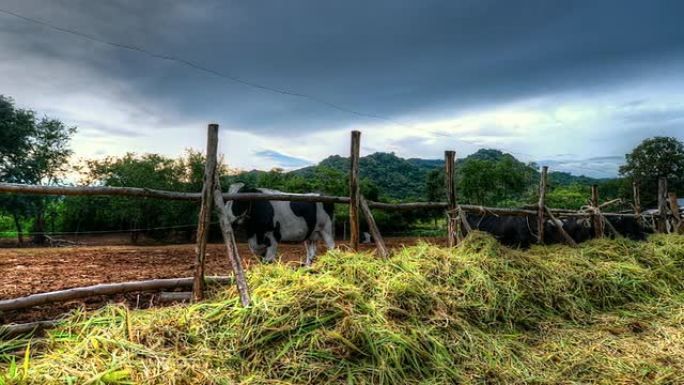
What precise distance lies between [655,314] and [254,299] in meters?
4.12

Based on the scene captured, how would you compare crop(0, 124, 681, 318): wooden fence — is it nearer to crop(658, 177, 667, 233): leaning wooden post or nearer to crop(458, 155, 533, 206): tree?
crop(658, 177, 667, 233): leaning wooden post

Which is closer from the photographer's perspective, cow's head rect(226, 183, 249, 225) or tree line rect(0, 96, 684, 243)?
cow's head rect(226, 183, 249, 225)

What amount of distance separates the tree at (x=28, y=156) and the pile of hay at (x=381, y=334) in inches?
601

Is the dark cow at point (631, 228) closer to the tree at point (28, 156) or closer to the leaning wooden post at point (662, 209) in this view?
the leaning wooden post at point (662, 209)

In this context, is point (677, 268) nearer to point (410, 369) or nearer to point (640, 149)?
point (410, 369)

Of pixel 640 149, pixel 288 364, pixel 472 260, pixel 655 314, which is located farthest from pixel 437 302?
pixel 640 149

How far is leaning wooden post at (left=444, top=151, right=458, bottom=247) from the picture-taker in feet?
18.6

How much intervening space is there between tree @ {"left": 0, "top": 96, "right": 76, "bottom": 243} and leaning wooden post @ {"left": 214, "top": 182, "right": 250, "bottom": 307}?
14.7 m

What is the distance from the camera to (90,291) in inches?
137

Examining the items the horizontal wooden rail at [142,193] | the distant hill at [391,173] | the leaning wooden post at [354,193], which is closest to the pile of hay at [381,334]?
the leaning wooden post at [354,193]

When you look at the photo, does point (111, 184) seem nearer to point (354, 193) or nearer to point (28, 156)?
point (28, 156)

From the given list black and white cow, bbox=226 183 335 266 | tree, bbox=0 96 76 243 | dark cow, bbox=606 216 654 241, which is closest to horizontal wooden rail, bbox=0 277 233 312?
black and white cow, bbox=226 183 335 266

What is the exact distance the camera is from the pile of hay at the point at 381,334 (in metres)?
2.48

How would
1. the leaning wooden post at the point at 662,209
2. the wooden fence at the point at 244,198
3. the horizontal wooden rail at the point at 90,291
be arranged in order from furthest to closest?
the leaning wooden post at the point at 662,209
the wooden fence at the point at 244,198
the horizontal wooden rail at the point at 90,291
